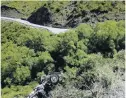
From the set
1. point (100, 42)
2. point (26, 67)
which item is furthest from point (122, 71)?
point (26, 67)

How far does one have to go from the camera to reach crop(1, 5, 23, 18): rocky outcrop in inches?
3314

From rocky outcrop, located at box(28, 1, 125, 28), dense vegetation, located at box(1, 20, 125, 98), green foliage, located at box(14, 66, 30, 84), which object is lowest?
green foliage, located at box(14, 66, 30, 84)

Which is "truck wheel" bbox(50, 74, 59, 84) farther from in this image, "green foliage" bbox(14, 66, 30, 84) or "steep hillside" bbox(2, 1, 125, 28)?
"steep hillside" bbox(2, 1, 125, 28)

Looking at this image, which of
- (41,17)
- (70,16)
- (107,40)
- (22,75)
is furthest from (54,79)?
(41,17)

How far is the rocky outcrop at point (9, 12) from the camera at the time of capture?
84188mm

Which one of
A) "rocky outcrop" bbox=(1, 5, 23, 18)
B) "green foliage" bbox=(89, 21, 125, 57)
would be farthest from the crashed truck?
"rocky outcrop" bbox=(1, 5, 23, 18)

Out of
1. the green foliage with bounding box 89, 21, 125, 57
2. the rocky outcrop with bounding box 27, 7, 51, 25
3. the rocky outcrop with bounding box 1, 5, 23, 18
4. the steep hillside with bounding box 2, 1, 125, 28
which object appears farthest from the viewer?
the rocky outcrop with bounding box 1, 5, 23, 18

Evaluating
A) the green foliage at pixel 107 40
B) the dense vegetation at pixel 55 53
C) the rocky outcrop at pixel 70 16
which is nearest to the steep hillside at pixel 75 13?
the rocky outcrop at pixel 70 16

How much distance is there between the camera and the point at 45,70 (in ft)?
158

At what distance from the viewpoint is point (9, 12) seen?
8538 cm

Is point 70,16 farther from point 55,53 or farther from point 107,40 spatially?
point 107,40

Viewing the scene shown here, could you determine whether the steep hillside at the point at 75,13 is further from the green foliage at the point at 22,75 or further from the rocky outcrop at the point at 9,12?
the green foliage at the point at 22,75

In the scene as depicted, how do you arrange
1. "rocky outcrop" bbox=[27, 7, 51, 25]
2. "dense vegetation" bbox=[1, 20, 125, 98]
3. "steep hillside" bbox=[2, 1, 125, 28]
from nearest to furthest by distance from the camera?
"dense vegetation" bbox=[1, 20, 125, 98] → "steep hillside" bbox=[2, 1, 125, 28] → "rocky outcrop" bbox=[27, 7, 51, 25]

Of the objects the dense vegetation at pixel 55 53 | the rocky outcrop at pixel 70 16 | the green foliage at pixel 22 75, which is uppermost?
the rocky outcrop at pixel 70 16
